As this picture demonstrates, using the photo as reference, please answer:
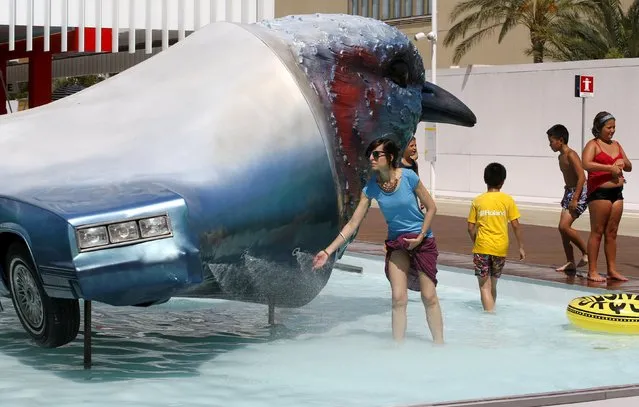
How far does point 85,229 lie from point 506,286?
6118 mm

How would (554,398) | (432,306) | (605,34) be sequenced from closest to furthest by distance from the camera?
(554,398), (432,306), (605,34)

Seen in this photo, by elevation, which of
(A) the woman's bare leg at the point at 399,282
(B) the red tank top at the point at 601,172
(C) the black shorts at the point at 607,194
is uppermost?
(B) the red tank top at the point at 601,172

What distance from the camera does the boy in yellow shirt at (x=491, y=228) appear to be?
10812mm

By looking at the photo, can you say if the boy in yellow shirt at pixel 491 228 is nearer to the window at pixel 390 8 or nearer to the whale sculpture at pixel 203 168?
the whale sculpture at pixel 203 168

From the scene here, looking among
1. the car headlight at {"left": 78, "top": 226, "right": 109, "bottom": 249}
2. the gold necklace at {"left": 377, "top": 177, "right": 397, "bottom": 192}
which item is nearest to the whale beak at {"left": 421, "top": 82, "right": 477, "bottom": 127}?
the gold necklace at {"left": 377, "top": 177, "right": 397, "bottom": 192}

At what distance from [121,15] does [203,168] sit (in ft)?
34.6

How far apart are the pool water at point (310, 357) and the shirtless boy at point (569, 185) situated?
5.60 feet

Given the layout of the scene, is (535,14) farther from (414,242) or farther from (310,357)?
(310,357)

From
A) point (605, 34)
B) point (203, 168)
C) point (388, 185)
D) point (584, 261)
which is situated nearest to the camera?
point (203, 168)

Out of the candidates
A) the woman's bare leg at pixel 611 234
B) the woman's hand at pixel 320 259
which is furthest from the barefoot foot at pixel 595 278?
the woman's hand at pixel 320 259

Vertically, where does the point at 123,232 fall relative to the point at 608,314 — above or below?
above

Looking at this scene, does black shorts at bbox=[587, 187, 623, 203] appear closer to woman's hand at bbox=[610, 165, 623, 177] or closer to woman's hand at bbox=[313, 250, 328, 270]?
woman's hand at bbox=[610, 165, 623, 177]

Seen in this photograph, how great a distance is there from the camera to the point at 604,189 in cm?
1263

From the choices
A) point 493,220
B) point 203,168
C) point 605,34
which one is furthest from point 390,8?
point 203,168
